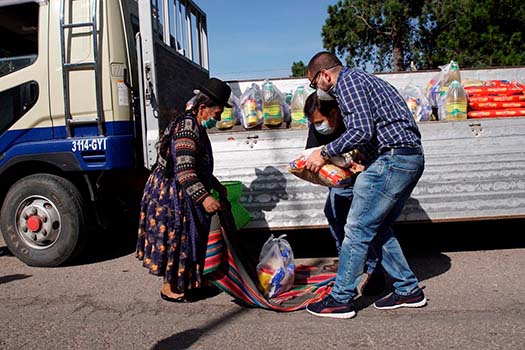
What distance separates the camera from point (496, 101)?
468cm

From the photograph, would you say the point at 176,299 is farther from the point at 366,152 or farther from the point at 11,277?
the point at 11,277

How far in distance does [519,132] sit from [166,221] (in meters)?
3.07

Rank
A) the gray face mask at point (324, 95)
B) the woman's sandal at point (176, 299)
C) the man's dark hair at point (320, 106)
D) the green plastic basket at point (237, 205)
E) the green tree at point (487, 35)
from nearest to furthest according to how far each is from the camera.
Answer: the gray face mask at point (324, 95)
the man's dark hair at point (320, 106)
the woman's sandal at point (176, 299)
the green plastic basket at point (237, 205)
the green tree at point (487, 35)

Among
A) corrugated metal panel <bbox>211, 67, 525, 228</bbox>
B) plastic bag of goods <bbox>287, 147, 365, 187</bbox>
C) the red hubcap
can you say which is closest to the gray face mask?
plastic bag of goods <bbox>287, 147, 365, 187</bbox>

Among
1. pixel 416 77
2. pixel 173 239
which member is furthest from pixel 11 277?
pixel 416 77

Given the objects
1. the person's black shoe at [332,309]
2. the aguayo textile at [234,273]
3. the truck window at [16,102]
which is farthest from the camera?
the truck window at [16,102]

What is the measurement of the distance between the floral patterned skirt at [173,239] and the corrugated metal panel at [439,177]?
90 cm

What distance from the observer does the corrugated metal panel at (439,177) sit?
4.36 m

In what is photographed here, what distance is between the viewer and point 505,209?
438cm

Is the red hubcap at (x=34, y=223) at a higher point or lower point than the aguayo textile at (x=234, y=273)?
higher

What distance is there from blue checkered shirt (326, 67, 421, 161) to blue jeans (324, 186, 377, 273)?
741 millimetres

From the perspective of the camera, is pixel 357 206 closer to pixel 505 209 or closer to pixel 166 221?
pixel 166 221

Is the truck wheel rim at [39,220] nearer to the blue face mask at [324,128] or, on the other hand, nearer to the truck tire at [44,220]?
the truck tire at [44,220]

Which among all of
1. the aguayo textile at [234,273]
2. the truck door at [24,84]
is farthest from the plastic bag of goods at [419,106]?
the truck door at [24,84]
